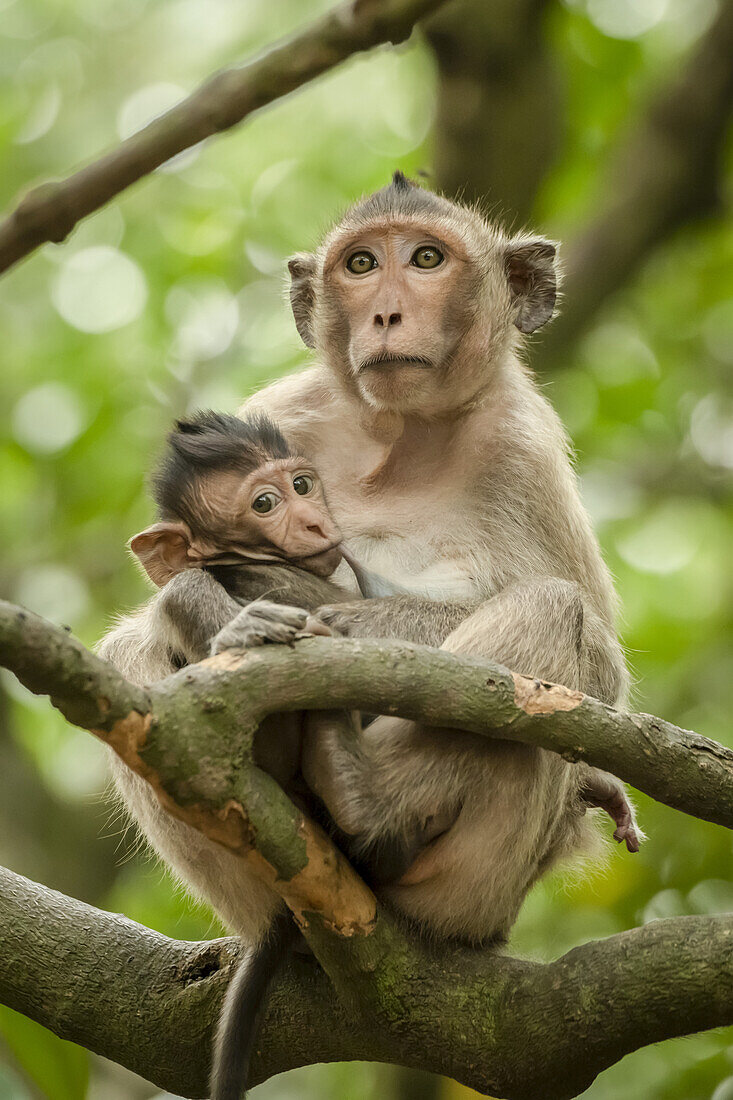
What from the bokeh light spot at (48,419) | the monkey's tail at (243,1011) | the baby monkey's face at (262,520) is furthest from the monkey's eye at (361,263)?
the bokeh light spot at (48,419)

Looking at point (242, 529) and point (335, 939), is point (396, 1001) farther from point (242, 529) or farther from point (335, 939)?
point (242, 529)

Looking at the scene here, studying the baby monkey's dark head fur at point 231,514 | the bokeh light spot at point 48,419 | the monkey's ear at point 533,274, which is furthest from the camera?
the bokeh light spot at point 48,419

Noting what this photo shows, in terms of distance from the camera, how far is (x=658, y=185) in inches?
280

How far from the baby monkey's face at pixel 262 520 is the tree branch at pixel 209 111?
102 cm

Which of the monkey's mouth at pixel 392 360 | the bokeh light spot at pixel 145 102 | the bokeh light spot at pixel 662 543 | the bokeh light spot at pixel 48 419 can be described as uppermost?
the bokeh light spot at pixel 145 102

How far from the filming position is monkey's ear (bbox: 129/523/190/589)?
346 centimetres

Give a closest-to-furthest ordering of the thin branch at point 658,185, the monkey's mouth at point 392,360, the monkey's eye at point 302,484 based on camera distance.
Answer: the monkey's eye at point 302,484 → the monkey's mouth at point 392,360 → the thin branch at point 658,185

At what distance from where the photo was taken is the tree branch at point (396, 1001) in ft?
9.67

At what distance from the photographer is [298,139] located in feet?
31.6

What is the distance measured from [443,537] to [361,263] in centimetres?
93

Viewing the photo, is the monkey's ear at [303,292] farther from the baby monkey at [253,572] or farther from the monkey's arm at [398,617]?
the monkey's arm at [398,617]

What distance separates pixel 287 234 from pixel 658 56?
277 cm

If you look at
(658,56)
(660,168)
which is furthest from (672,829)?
(658,56)

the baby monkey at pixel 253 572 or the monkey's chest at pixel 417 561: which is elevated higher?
the monkey's chest at pixel 417 561
